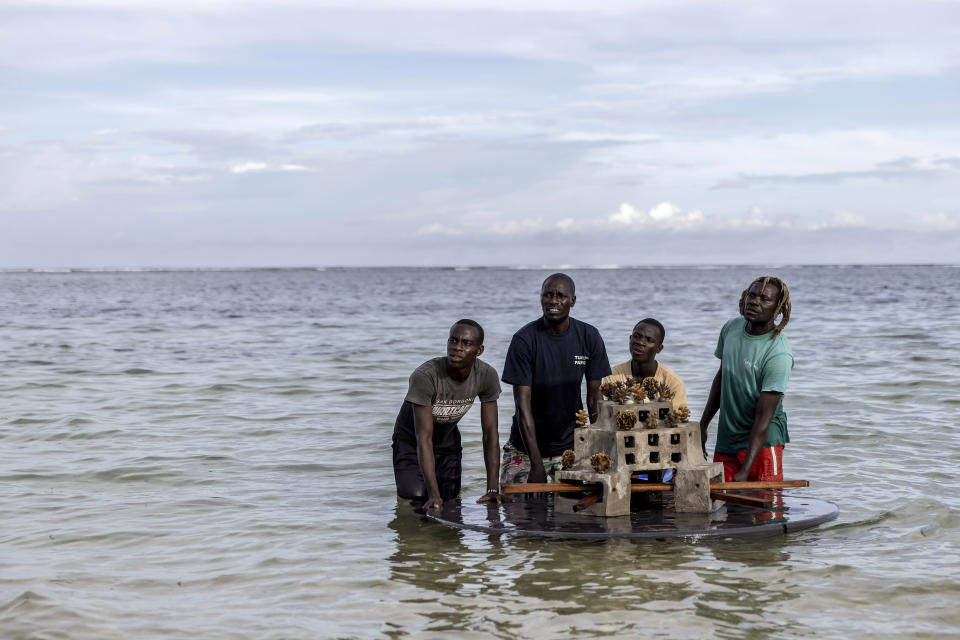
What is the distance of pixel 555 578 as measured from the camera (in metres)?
6.19

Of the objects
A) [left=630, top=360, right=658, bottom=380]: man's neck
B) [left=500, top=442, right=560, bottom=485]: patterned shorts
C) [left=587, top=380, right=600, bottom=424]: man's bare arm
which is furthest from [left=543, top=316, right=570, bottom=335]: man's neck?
[left=500, top=442, right=560, bottom=485]: patterned shorts

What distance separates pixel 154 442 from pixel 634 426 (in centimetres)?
687

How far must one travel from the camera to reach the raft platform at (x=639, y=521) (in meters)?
6.39

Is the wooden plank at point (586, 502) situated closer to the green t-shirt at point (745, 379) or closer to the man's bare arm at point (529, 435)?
the man's bare arm at point (529, 435)

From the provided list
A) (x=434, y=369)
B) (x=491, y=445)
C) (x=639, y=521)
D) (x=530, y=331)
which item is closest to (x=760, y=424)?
(x=639, y=521)

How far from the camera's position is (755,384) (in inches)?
269

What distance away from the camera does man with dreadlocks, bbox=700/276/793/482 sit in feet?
22.0

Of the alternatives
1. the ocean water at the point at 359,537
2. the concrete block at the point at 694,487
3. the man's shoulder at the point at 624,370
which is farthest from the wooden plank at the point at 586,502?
the man's shoulder at the point at 624,370

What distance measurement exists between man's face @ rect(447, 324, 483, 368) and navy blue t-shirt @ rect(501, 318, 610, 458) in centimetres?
34

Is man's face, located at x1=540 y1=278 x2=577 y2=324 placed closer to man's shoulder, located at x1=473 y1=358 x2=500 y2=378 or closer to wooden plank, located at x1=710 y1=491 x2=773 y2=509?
man's shoulder, located at x1=473 y1=358 x2=500 y2=378

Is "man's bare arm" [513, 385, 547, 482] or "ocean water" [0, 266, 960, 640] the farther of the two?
"man's bare arm" [513, 385, 547, 482]

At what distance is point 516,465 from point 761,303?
2.18 m

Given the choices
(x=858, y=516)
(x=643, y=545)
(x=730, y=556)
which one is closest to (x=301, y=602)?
(x=643, y=545)

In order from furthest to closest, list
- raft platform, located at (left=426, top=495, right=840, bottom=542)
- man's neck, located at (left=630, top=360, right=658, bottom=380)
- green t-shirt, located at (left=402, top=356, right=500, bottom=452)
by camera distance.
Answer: man's neck, located at (left=630, top=360, right=658, bottom=380)
green t-shirt, located at (left=402, top=356, right=500, bottom=452)
raft platform, located at (left=426, top=495, right=840, bottom=542)
